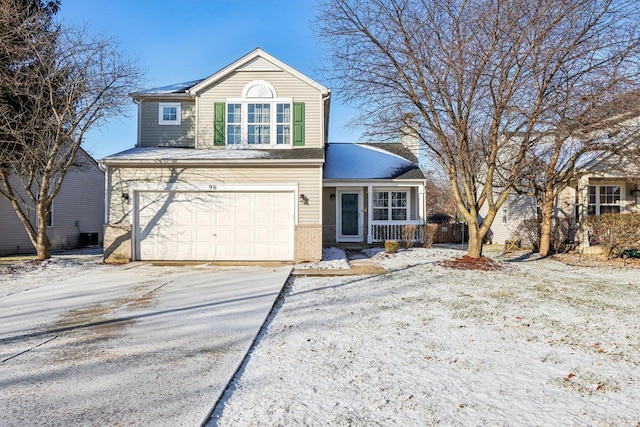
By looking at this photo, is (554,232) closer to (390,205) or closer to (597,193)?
(597,193)

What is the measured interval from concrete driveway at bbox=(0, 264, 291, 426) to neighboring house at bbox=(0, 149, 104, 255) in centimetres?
981

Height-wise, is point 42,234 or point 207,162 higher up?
point 207,162

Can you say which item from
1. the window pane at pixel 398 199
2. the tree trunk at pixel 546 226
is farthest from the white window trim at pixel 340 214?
A: the tree trunk at pixel 546 226

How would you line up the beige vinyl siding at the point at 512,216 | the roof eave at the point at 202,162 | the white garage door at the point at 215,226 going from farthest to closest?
the beige vinyl siding at the point at 512,216
the white garage door at the point at 215,226
the roof eave at the point at 202,162

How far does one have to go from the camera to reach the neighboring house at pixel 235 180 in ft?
37.4

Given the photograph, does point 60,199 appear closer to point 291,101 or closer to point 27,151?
point 27,151

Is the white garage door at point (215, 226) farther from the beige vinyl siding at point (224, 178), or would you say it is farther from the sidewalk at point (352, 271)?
the sidewalk at point (352, 271)

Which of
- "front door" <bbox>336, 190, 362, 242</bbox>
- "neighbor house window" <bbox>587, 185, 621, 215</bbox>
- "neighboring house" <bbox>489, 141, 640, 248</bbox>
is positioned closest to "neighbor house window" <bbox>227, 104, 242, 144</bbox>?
"front door" <bbox>336, 190, 362, 242</bbox>

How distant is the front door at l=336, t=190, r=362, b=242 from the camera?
16.0m

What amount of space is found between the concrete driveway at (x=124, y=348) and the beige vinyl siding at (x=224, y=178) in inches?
144

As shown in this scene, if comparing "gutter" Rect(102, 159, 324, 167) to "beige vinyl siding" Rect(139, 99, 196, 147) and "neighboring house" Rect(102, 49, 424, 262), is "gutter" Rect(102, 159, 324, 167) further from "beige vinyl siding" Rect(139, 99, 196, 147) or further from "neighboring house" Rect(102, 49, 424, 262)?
"beige vinyl siding" Rect(139, 99, 196, 147)

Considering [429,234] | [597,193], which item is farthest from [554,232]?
[429,234]

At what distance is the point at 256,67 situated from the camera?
12.7m

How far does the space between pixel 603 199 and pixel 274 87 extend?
42.7ft
